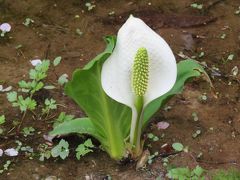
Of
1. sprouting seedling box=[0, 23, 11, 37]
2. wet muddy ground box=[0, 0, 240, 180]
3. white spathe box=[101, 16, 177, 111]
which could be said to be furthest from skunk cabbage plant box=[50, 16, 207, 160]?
sprouting seedling box=[0, 23, 11, 37]

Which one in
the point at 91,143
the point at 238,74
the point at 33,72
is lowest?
the point at 238,74

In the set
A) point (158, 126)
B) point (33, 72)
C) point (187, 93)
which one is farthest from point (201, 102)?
point (33, 72)

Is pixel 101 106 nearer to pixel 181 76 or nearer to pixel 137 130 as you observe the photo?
pixel 137 130

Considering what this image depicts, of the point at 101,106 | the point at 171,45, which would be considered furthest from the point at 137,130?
the point at 171,45

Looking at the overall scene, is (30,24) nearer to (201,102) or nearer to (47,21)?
(47,21)

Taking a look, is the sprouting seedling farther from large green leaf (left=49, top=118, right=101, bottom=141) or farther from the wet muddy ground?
large green leaf (left=49, top=118, right=101, bottom=141)

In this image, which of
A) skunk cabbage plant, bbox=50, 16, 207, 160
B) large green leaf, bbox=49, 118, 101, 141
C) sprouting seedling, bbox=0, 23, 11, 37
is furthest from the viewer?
sprouting seedling, bbox=0, 23, 11, 37
